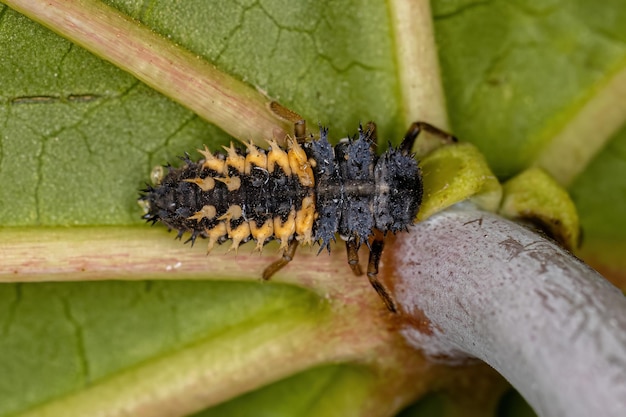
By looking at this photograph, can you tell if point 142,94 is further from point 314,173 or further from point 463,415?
point 463,415

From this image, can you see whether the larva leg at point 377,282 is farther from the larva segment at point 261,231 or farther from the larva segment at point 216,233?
the larva segment at point 216,233

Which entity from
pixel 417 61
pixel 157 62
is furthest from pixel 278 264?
pixel 417 61

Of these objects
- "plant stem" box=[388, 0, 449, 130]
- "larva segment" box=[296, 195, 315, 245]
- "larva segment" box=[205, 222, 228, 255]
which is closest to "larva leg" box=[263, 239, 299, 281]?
"larva segment" box=[296, 195, 315, 245]

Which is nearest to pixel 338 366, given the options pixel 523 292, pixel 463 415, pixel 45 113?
pixel 463 415

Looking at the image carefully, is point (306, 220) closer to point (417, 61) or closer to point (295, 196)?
point (295, 196)

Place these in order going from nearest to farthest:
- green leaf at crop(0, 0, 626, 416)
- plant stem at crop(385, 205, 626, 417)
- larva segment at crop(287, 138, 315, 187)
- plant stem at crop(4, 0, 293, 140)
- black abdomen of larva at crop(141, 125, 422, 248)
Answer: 1. plant stem at crop(385, 205, 626, 417)
2. plant stem at crop(4, 0, 293, 140)
3. green leaf at crop(0, 0, 626, 416)
4. black abdomen of larva at crop(141, 125, 422, 248)
5. larva segment at crop(287, 138, 315, 187)

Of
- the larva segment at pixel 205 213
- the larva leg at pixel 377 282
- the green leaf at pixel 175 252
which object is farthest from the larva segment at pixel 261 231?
the larva leg at pixel 377 282

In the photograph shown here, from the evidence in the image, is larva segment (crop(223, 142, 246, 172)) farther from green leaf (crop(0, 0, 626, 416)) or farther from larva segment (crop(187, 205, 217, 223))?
larva segment (crop(187, 205, 217, 223))
